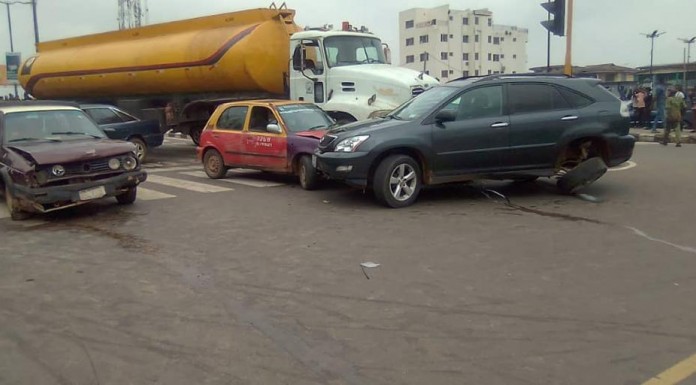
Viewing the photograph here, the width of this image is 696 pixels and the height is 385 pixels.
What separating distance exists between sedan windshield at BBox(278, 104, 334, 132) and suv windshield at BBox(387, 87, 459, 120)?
209 centimetres

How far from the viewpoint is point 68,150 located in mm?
8234

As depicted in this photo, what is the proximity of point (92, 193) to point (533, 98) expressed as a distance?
21.2 feet

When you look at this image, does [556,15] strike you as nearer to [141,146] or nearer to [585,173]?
[585,173]

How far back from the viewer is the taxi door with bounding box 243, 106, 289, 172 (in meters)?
10.8

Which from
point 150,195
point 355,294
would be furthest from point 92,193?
point 355,294

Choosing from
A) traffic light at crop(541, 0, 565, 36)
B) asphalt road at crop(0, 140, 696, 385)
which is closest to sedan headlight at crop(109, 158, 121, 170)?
asphalt road at crop(0, 140, 696, 385)

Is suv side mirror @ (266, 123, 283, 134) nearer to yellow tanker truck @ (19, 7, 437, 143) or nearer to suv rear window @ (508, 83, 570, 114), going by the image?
yellow tanker truck @ (19, 7, 437, 143)

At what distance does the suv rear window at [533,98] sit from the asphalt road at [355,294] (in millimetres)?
1409

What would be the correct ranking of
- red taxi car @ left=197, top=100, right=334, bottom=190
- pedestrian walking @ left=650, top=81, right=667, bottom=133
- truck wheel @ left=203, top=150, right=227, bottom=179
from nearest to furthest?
red taxi car @ left=197, top=100, right=334, bottom=190, truck wheel @ left=203, top=150, right=227, bottom=179, pedestrian walking @ left=650, top=81, right=667, bottom=133

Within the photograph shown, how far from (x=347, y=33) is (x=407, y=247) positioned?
9082 mm

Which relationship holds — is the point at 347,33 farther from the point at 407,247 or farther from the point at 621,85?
the point at 621,85

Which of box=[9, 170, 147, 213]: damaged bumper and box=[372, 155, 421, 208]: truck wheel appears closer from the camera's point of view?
box=[9, 170, 147, 213]: damaged bumper

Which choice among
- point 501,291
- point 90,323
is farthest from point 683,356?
point 90,323

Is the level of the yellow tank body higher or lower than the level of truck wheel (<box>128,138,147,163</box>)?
higher
